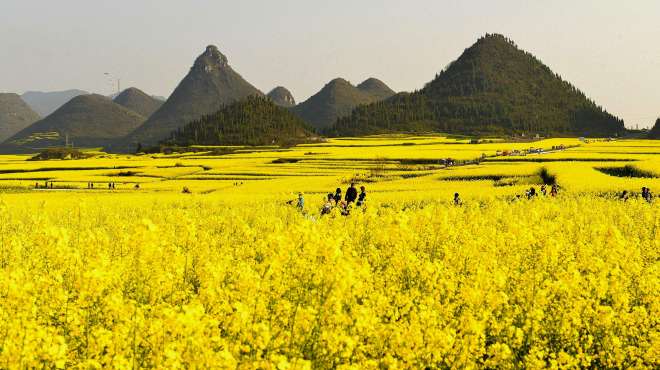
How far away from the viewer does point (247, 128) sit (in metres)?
174

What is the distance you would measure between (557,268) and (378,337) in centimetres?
748

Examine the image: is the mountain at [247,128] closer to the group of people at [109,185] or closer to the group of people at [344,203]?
the group of people at [109,185]

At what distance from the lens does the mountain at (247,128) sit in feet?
533

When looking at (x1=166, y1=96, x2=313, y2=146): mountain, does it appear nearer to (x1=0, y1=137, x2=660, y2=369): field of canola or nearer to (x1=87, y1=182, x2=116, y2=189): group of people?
(x1=87, y1=182, x2=116, y2=189): group of people

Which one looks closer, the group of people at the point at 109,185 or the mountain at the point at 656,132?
the group of people at the point at 109,185

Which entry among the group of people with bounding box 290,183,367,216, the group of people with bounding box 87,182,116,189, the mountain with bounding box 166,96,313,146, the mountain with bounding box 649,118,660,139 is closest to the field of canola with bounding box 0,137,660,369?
the group of people with bounding box 290,183,367,216

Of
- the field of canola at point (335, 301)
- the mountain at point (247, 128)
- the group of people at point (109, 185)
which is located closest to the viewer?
the field of canola at point (335, 301)

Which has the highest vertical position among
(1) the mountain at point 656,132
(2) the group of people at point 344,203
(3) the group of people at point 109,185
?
(1) the mountain at point 656,132

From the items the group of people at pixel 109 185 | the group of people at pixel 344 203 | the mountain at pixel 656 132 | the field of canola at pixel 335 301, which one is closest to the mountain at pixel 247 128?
the group of people at pixel 109 185

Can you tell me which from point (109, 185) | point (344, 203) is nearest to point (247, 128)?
point (109, 185)

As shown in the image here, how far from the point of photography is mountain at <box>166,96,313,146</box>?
162500mm

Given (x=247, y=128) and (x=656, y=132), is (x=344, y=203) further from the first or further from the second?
(x=656, y=132)

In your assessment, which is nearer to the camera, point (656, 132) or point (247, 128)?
point (247, 128)

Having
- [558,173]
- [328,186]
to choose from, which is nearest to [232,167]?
[328,186]
